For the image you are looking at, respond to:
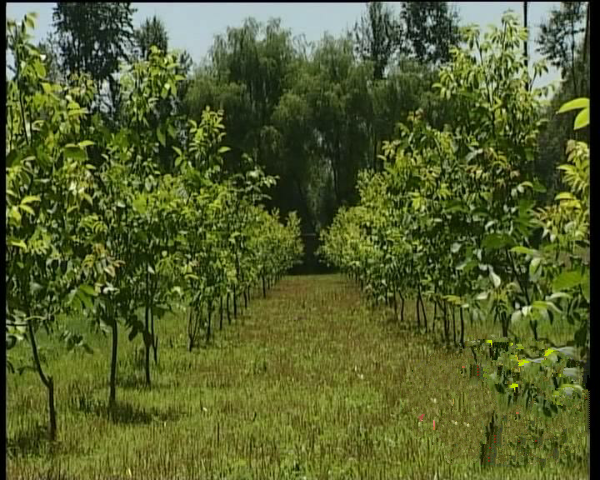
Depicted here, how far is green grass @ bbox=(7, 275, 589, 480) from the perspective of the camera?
4887 mm

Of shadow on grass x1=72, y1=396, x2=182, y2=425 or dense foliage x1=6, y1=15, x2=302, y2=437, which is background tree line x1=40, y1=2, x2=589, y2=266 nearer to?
dense foliage x1=6, y1=15, x2=302, y2=437

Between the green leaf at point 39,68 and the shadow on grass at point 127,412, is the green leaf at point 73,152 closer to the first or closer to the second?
the green leaf at point 39,68

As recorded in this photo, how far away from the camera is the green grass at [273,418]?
4.89 m

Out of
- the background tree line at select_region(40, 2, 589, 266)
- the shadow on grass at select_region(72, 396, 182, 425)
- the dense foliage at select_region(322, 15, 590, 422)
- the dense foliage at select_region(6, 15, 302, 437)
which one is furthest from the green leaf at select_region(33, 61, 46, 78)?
the background tree line at select_region(40, 2, 589, 266)

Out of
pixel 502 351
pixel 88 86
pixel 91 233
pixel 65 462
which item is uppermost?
pixel 88 86

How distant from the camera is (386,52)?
2145cm

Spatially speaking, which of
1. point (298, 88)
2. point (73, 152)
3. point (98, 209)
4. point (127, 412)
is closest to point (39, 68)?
point (73, 152)

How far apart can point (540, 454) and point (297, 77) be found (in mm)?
19984

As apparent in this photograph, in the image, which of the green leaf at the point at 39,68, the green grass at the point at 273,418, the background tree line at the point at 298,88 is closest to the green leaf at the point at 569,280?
the green grass at the point at 273,418

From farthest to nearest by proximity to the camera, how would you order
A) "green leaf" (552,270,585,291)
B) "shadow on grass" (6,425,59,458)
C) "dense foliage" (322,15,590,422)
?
"shadow on grass" (6,425,59,458) < "dense foliage" (322,15,590,422) < "green leaf" (552,270,585,291)

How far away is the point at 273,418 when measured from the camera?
6211 millimetres

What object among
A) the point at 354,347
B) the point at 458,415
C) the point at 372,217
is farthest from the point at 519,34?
the point at 372,217

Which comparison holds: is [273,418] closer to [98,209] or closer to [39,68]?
[98,209]

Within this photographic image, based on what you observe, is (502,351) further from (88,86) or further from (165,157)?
(165,157)
